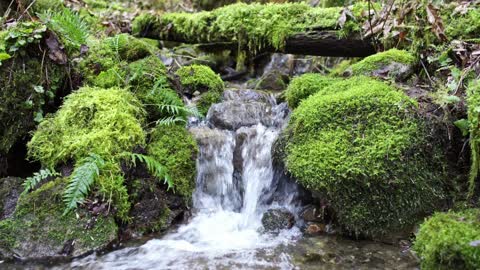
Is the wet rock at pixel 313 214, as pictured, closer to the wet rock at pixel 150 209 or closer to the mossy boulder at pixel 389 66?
the wet rock at pixel 150 209

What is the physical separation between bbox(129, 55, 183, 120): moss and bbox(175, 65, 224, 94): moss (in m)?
0.82

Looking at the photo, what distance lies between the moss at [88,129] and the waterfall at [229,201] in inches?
36.8

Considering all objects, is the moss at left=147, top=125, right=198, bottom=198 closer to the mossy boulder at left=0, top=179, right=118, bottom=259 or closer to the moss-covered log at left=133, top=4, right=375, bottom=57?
the mossy boulder at left=0, top=179, right=118, bottom=259

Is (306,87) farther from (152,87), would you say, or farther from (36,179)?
(36,179)

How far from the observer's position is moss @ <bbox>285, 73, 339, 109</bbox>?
4590mm

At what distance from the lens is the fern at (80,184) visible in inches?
125

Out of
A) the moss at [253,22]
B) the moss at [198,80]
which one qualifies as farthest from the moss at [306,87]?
the moss at [198,80]

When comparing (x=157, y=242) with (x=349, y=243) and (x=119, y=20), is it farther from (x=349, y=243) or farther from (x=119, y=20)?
(x=119, y=20)

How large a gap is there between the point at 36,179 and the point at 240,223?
1970 millimetres

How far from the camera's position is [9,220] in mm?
3178

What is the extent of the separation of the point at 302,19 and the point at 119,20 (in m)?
4.27

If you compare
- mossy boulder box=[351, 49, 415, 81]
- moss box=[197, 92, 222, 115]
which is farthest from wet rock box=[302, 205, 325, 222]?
moss box=[197, 92, 222, 115]

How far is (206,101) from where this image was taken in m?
5.42

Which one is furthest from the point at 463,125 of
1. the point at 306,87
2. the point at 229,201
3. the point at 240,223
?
the point at 229,201
